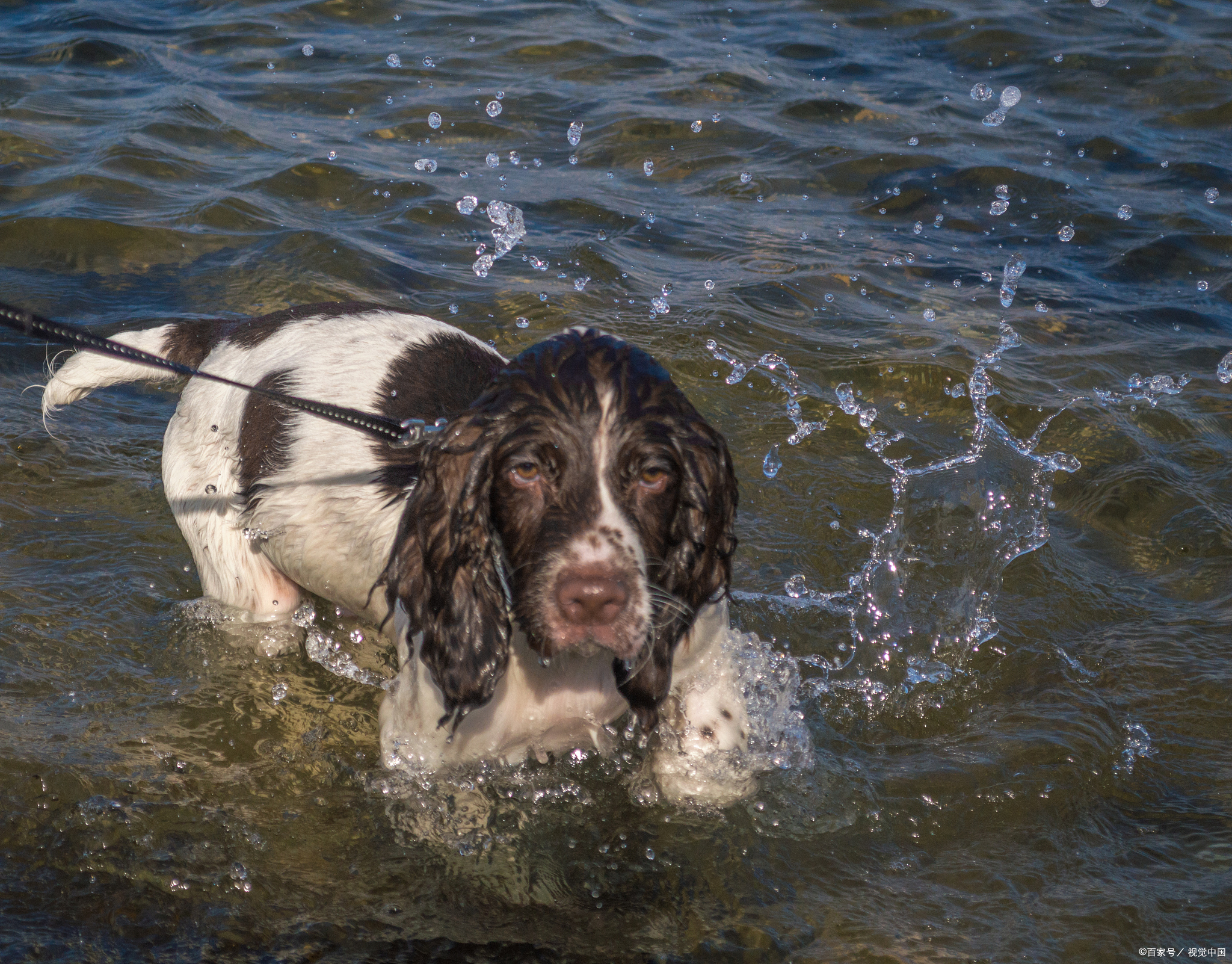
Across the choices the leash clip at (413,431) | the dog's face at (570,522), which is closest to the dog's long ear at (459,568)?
the dog's face at (570,522)

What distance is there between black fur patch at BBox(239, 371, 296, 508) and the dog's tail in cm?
50

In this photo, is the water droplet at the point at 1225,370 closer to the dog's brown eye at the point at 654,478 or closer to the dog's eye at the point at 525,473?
the dog's brown eye at the point at 654,478

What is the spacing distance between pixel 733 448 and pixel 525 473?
8.00 feet

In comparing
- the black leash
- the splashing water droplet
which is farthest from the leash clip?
the splashing water droplet

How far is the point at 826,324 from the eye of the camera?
19.7 feet

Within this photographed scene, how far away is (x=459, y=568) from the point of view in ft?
9.53

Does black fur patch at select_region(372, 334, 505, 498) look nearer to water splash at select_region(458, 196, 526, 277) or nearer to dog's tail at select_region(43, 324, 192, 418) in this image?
dog's tail at select_region(43, 324, 192, 418)

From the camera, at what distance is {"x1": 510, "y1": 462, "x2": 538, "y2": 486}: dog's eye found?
2734 millimetres

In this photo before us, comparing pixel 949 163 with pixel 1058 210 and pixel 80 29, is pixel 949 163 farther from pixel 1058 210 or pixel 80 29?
pixel 80 29

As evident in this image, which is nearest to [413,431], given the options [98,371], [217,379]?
[217,379]

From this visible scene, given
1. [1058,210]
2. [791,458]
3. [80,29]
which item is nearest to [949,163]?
[1058,210]

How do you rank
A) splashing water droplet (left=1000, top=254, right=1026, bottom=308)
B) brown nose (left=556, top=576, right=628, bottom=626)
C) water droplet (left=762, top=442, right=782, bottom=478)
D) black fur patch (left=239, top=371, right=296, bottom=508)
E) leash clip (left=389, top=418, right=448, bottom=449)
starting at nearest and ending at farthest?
brown nose (left=556, top=576, right=628, bottom=626) < leash clip (left=389, top=418, right=448, bottom=449) < black fur patch (left=239, top=371, right=296, bottom=508) < water droplet (left=762, top=442, right=782, bottom=478) < splashing water droplet (left=1000, top=254, right=1026, bottom=308)

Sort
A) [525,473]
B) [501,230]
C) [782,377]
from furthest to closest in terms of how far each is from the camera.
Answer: [501,230] < [782,377] < [525,473]

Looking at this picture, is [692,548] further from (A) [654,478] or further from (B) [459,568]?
(B) [459,568]
